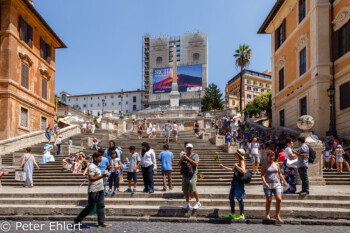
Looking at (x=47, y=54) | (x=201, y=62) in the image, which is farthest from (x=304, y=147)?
(x=201, y=62)

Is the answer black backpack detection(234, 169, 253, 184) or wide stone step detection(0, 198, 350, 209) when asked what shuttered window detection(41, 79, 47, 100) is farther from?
black backpack detection(234, 169, 253, 184)

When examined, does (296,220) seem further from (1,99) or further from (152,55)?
(152,55)

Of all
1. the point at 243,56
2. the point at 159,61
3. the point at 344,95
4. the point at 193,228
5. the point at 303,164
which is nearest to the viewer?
the point at 193,228

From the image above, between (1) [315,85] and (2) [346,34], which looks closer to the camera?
(2) [346,34]

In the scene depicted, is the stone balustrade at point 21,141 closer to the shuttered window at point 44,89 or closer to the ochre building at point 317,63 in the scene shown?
the shuttered window at point 44,89

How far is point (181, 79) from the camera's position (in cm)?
8094

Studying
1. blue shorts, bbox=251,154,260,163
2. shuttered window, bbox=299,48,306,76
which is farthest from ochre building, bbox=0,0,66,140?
shuttered window, bbox=299,48,306,76

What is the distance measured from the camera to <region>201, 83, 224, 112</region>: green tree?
2618 inches

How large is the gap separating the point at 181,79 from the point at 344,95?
211 ft

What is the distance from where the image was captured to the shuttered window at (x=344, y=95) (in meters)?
17.1

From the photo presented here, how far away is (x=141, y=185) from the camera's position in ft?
40.5

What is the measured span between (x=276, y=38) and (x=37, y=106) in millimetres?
22290

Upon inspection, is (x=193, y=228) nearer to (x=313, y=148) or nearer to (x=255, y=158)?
(x=313, y=148)

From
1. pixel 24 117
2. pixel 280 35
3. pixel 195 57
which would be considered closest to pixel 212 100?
pixel 195 57
